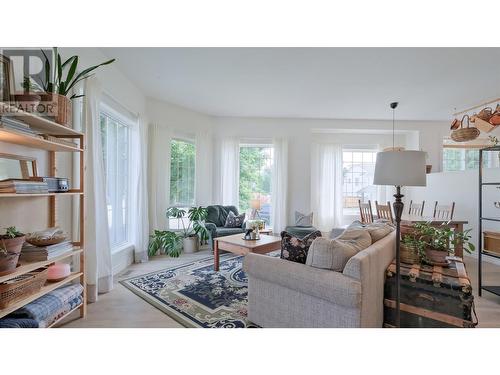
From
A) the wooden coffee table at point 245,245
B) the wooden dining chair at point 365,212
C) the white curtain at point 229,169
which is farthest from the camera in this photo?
the white curtain at point 229,169

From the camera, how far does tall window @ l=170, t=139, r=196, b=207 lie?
4.91 meters

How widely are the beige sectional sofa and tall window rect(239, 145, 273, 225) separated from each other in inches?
143

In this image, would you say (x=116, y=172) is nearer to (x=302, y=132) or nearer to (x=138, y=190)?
(x=138, y=190)

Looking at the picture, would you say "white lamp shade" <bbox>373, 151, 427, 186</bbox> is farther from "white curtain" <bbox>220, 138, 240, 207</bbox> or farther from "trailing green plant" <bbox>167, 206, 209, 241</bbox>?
"white curtain" <bbox>220, 138, 240, 207</bbox>

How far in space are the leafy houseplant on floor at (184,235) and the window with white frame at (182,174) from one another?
1.17 ft

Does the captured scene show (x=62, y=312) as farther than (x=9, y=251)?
Yes

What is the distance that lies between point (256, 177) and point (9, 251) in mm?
4588

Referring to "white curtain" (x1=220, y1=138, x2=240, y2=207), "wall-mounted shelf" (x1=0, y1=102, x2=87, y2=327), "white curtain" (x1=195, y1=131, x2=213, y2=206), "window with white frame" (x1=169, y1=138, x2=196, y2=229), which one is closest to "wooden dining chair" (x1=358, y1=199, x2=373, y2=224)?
"white curtain" (x1=220, y1=138, x2=240, y2=207)

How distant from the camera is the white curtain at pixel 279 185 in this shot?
559 cm

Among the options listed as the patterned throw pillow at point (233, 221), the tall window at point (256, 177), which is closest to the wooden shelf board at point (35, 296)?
the patterned throw pillow at point (233, 221)

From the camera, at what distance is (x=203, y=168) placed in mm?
Result: 5293

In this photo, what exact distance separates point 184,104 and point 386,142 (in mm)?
5053

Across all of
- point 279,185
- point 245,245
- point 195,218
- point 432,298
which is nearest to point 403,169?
point 432,298

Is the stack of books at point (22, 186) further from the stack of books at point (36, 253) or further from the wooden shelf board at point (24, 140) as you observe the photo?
the stack of books at point (36, 253)
